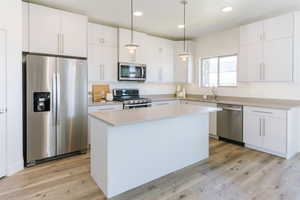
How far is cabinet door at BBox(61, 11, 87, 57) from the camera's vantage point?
327 centimetres

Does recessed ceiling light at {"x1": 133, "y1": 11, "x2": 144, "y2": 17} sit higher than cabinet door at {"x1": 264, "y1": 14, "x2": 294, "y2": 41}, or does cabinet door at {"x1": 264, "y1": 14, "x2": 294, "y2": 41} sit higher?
recessed ceiling light at {"x1": 133, "y1": 11, "x2": 144, "y2": 17}

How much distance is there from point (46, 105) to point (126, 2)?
2191 mm

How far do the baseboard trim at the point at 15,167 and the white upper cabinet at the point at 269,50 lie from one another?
4.50m

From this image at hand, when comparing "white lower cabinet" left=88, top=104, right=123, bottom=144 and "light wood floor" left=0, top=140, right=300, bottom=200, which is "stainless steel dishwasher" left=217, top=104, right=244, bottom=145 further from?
"white lower cabinet" left=88, top=104, right=123, bottom=144

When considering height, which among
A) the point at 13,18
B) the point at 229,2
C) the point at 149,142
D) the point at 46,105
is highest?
the point at 229,2

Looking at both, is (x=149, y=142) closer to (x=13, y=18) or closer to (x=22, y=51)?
(x=22, y=51)

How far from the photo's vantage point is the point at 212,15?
11.7 ft

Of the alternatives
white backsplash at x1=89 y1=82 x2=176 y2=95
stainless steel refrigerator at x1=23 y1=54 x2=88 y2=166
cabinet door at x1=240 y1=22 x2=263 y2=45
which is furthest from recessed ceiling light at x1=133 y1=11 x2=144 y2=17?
cabinet door at x1=240 y1=22 x2=263 y2=45

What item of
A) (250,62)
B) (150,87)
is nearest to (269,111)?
(250,62)

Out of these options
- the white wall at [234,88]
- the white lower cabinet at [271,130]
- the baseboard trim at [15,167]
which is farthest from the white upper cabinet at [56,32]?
the white lower cabinet at [271,130]

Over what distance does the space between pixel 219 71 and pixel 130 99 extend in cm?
253

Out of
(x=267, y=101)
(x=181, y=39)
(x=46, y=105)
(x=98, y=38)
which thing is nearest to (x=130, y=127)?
(x=46, y=105)

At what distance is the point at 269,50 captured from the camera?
140 inches

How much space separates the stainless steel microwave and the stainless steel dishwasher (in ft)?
6.74
